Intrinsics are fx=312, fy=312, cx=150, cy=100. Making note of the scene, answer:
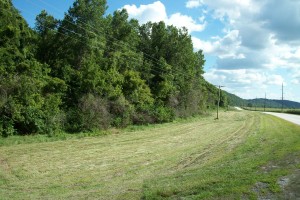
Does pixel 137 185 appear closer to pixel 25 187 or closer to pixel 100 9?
pixel 25 187

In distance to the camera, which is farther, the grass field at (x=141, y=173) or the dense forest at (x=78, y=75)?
the dense forest at (x=78, y=75)

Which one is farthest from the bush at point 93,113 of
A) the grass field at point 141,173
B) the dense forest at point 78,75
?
the grass field at point 141,173

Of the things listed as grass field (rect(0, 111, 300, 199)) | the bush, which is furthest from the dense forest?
grass field (rect(0, 111, 300, 199))

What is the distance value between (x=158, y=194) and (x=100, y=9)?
28.8m

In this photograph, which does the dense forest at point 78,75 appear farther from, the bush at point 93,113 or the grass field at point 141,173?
the grass field at point 141,173

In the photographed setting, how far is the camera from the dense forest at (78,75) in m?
24.1

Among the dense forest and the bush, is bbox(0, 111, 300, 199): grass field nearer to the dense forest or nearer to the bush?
the dense forest

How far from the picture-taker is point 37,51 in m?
33.1

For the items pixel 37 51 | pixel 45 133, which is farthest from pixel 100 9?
pixel 45 133

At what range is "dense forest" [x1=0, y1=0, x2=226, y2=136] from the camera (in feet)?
79.1

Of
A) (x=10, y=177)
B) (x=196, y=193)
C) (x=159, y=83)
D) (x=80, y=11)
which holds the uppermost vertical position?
(x=80, y=11)

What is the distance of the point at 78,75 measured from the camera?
31016 mm

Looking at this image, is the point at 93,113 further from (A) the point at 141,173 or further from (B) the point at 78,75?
(A) the point at 141,173

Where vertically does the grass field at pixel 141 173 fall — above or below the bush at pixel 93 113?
below
